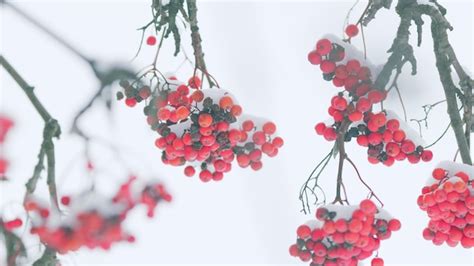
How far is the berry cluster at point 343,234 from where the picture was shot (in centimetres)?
135

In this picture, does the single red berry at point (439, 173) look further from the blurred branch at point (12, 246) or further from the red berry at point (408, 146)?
the blurred branch at point (12, 246)

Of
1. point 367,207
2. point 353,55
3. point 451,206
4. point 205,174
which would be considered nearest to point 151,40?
point 205,174

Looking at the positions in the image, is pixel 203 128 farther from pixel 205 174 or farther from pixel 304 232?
pixel 304 232

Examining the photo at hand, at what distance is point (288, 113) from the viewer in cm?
318

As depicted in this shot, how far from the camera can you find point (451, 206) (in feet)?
4.58

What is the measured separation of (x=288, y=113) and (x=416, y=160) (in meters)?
1.63

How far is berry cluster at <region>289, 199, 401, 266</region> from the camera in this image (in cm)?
135

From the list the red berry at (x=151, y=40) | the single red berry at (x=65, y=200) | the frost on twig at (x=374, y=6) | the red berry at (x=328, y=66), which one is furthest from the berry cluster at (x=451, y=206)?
the red berry at (x=151, y=40)

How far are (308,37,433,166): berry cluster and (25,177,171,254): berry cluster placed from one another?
55cm

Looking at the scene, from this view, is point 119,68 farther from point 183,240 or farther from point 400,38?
point 183,240

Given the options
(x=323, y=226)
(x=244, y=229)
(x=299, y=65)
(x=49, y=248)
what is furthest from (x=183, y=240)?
(x=49, y=248)

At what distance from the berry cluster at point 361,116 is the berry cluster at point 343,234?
17cm

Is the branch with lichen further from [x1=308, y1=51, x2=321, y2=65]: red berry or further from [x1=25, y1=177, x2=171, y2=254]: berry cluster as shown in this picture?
[x1=25, y1=177, x2=171, y2=254]: berry cluster

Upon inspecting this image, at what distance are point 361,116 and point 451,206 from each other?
27 cm
